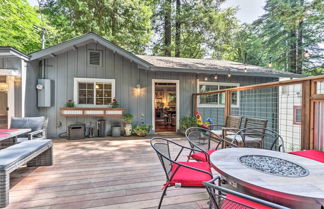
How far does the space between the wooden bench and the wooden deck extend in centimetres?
14

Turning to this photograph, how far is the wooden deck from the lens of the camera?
1.92 meters

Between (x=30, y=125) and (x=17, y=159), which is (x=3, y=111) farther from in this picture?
(x=17, y=159)

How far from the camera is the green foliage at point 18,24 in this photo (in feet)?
20.4

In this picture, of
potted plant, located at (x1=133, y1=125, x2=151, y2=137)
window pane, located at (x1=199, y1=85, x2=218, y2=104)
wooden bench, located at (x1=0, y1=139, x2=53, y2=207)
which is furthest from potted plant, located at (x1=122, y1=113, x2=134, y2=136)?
window pane, located at (x1=199, y1=85, x2=218, y2=104)

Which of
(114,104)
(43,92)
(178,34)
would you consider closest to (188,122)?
(114,104)

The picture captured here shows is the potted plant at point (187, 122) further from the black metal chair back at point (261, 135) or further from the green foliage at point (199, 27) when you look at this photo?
the green foliage at point (199, 27)

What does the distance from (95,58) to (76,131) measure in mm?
2727

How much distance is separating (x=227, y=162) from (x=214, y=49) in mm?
12770

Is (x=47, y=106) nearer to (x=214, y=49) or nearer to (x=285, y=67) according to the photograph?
(x=214, y=49)

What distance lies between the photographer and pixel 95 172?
2.77 m

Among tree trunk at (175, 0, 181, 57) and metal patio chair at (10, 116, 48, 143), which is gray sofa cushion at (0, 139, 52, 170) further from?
tree trunk at (175, 0, 181, 57)

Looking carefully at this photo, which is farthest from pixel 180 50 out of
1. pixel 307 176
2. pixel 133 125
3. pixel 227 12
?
pixel 307 176

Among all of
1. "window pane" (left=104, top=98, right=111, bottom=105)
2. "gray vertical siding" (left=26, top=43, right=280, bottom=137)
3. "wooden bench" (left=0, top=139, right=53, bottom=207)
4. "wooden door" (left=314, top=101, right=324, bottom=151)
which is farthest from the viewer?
"window pane" (left=104, top=98, right=111, bottom=105)

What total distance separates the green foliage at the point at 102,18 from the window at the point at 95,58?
13.1 feet
